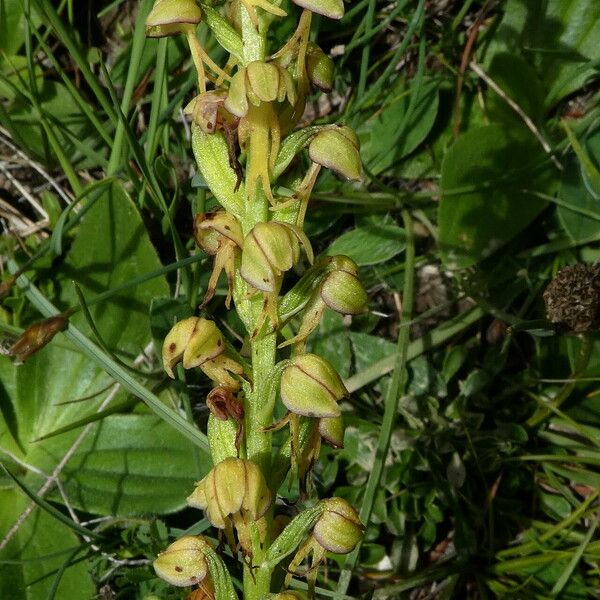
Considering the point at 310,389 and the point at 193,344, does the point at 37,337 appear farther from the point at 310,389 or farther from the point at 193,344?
the point at 310,389

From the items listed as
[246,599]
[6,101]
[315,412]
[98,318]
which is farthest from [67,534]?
[6,101]

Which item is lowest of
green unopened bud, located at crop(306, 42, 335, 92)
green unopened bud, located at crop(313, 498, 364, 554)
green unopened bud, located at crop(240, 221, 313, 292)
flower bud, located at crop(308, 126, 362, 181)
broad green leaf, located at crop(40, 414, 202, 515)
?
broad green leaf, located at crop(40, 414, 202, 515)

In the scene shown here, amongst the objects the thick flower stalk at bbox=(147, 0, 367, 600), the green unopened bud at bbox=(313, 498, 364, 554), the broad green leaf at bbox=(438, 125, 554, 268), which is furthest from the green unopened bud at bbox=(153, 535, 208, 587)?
the broad green leaf at bbox=(438, 125, 554, 268)

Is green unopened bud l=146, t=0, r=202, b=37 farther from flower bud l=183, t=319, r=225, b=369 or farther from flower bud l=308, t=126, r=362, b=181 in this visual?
flower bud l=183, t=319, r=225, b=369

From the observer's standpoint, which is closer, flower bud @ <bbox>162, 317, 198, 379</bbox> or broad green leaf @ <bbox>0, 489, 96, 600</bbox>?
flower bud @ <bbox>162, 317, 198, 379</bbox>

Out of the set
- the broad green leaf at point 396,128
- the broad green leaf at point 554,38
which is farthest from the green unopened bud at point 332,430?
the broad green leaf at point 554,38

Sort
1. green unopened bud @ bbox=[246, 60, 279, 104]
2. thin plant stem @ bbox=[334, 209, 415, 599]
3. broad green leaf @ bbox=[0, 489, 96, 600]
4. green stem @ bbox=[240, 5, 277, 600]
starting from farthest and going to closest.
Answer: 1. broad green leaf @ bbox=[0, 489, 96, 600]
2. thin plant stem @ bbox=[334, 209, 415, 599]
3. green stem @ bbox=[240, 5, 277, 600]
4. green unopened bud @ bbox=[246, 60, 279, 104]
